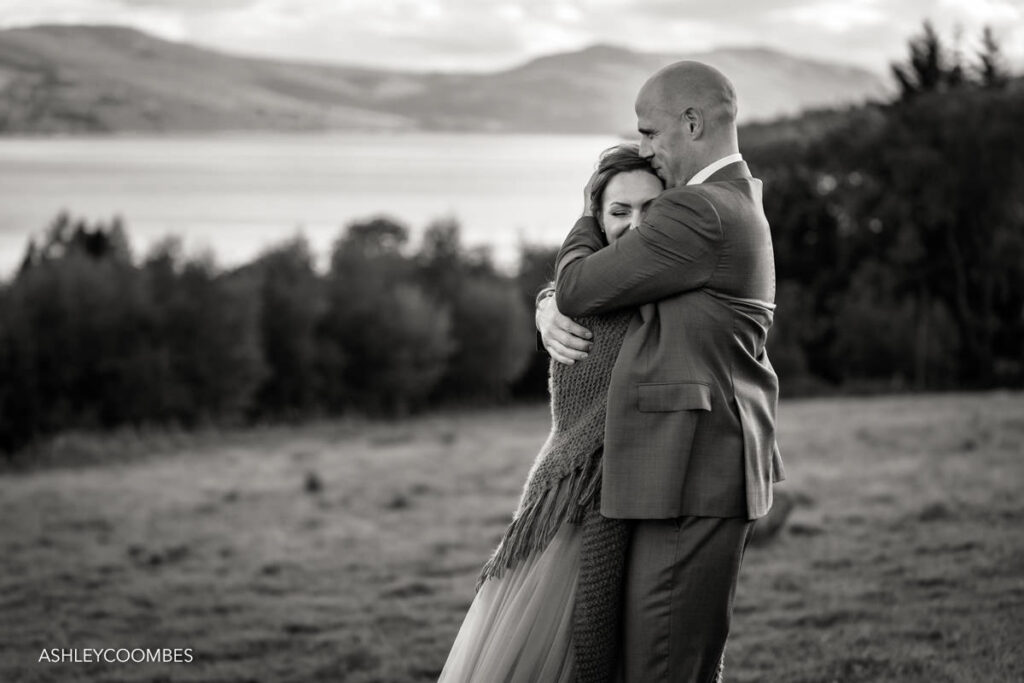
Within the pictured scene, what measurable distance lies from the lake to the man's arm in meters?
28.0

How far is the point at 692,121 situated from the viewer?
349 cm

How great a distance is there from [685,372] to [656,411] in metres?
0.15

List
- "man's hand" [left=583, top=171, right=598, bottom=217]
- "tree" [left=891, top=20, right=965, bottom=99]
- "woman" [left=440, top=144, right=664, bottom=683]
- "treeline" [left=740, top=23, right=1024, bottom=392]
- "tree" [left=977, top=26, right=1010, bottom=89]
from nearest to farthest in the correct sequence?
"woman" [left=440, top=144, right=664, bottom=683] → "man's hand" [left=583, top=171, right=598, bottom=217] → "treeline" [left=740, top=23, right=1024, bottom=392] → "tree" [left=977, top=26, right=1010, bottom=89] → "tree" [left=891, top=20, right=965, bottom=99]

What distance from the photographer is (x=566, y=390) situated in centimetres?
377

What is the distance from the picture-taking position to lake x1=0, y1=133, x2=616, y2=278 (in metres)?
54.8

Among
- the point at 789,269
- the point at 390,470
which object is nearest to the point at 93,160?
the point at 789,269

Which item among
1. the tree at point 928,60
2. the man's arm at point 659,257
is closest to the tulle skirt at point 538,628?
the man's arm at point 659,257

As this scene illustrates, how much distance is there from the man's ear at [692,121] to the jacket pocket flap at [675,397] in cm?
80

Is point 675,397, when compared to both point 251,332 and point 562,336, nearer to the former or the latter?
point 562,336

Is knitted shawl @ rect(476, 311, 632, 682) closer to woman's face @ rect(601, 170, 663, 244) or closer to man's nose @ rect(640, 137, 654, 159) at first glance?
woman's face @ rect(601, 170, 663, 244)

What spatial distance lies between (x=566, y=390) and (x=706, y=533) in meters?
0.67

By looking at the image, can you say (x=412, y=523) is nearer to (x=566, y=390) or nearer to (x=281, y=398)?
(x=566, y=390)

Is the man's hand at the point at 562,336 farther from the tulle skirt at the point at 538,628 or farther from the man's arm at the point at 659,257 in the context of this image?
the tulle skirt at the point at 538,628

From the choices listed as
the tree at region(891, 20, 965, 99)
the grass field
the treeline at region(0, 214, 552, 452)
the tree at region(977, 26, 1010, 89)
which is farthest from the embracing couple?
the tree at region(891, 20, 965, 99)
